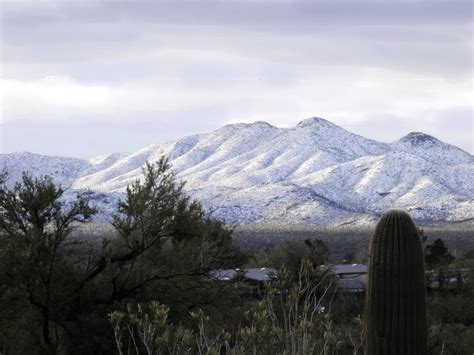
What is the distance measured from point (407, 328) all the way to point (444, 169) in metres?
181

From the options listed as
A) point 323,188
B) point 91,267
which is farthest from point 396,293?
point 323,188

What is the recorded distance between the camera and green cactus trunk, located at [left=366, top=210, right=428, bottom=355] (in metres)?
8.26

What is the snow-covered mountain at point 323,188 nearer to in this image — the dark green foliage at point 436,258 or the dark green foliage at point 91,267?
the dark green foliage at point 436,258

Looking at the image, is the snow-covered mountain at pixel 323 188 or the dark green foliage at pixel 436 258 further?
the snow-covered mountain at pixel 323 188

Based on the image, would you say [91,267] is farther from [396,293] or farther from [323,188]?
[323,188]

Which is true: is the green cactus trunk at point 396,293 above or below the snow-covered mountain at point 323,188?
below

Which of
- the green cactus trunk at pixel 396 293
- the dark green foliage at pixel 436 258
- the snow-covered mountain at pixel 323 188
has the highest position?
the snow-covered mountain at pixel 323 188

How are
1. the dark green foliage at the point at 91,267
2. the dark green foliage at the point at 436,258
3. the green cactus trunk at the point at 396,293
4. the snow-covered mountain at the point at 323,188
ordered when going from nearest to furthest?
1. the green cactus trunk at the point at 396,293
2. the dark green foliage at the point at 91,267
3. the dark green foliage at the point at 436,258
4. the snow-covered mountain at the point at 323,188

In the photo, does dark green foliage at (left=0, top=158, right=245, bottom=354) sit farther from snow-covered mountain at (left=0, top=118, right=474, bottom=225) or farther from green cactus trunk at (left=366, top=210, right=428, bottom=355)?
snow-covered mountain at (left=0, top=118, right=474, bottom=225)

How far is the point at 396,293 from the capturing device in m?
8.23

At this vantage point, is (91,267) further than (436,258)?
No

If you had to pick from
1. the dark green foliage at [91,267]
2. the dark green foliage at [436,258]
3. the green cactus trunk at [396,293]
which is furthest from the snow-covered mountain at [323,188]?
the green cactus trunk at [396,293]

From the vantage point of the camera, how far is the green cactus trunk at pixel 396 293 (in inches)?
325

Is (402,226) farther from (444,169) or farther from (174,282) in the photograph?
(444,169)
